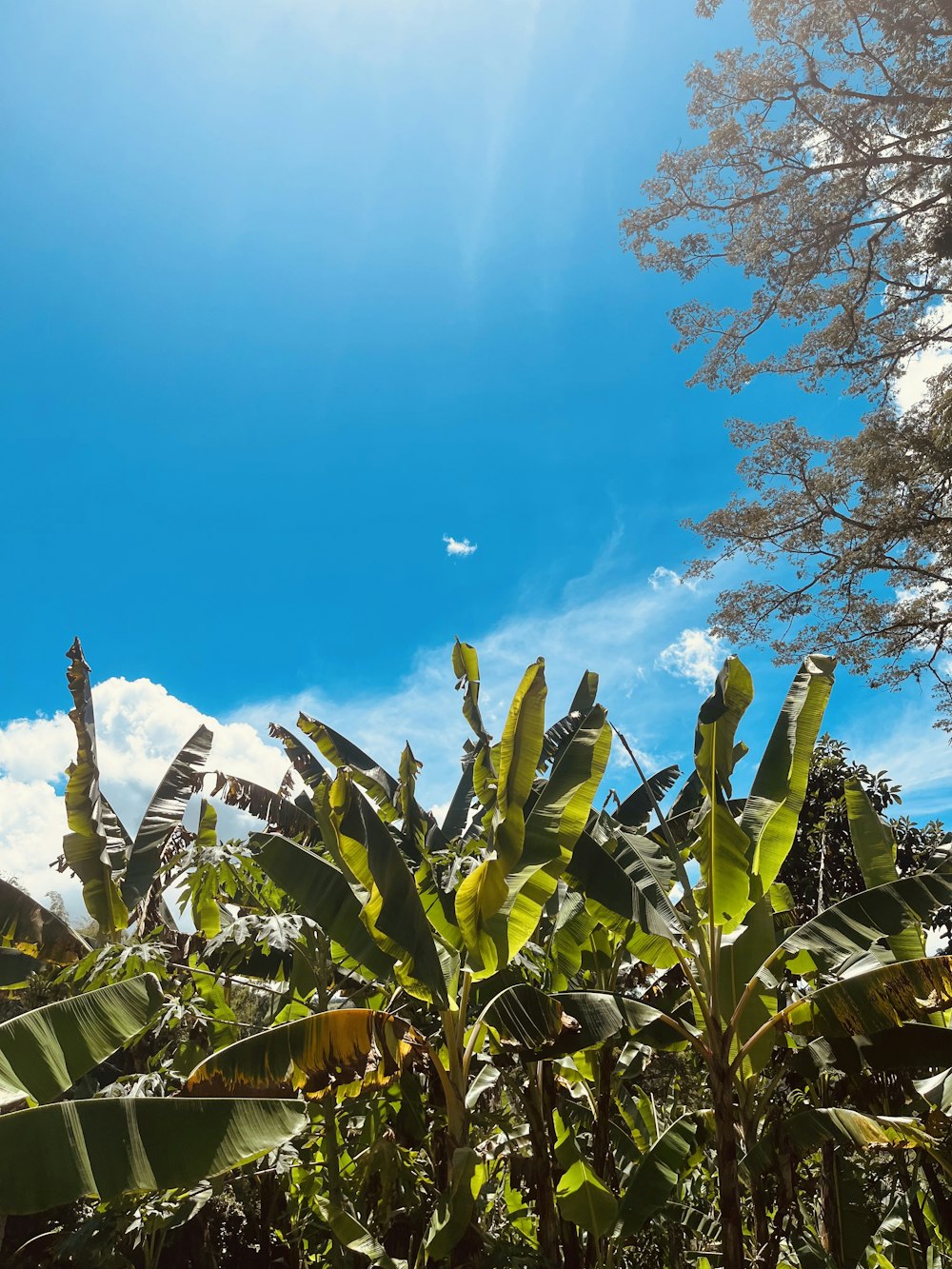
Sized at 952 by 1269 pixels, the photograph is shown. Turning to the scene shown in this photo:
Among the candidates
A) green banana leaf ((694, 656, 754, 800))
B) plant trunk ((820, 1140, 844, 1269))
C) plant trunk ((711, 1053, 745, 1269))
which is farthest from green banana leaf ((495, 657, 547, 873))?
plant trunk ((820, 1140, 844, 1269))

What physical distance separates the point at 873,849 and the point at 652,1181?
2.76 m

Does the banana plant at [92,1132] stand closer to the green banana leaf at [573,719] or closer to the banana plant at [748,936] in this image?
the banana plant at [748,936]

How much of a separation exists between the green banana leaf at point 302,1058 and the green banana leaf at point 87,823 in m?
2.34

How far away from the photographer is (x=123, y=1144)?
3.26m

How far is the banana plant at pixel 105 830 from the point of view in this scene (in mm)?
5898

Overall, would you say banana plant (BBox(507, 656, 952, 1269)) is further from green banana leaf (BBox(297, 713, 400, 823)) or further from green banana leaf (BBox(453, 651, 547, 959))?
green banana leaf (BBox(297, 713, 400, 823))

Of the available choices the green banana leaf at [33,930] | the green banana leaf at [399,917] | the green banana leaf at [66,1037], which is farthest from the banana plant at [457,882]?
the green banana leaf at [33,930]

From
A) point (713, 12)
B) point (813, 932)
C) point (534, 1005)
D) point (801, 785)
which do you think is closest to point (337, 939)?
point (534, 1005)

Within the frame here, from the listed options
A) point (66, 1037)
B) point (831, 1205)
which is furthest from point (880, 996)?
point (66, 1037)

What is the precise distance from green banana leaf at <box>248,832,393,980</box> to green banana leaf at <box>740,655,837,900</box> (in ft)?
8.01

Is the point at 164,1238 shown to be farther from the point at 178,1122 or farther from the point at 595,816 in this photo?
the point at 595,816

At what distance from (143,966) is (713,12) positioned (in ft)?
53.3

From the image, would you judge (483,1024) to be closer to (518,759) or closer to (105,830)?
(518,759)

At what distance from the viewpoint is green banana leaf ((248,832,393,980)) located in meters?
4.54
